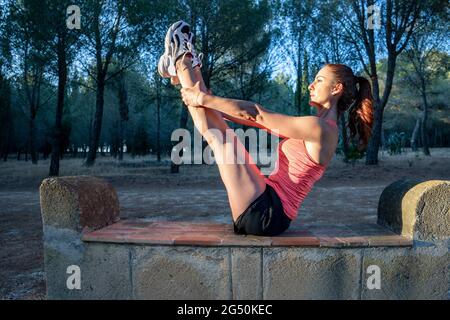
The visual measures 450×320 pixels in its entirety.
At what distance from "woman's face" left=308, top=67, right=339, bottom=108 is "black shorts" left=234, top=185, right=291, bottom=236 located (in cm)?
76

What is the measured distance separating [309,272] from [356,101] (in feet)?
4.20

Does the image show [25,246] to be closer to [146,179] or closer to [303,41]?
[146,179]

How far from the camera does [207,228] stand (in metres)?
2.61

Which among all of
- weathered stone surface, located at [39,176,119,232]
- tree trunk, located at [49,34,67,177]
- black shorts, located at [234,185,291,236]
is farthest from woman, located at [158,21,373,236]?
tree trunk, located at [49,34,67,177]

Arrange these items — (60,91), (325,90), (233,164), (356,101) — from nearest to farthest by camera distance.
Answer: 1. (233,164)
2. (325,90)
3. (356,101)
4. (60,91)

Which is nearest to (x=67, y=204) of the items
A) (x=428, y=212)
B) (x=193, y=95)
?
(x=193, y=95)

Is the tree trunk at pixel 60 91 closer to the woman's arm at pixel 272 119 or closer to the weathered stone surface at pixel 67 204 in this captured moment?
the weathered stone surface at pixel 67 204

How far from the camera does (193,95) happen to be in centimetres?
233

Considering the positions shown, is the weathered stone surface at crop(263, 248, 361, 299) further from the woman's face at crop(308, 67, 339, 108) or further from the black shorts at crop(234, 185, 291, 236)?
the woman's face at crop(308, 67, 339, 108)

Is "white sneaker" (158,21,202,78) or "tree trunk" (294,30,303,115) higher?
"tree trunk" (294,30,303,115)

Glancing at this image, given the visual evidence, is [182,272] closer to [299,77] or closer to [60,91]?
[60,91]

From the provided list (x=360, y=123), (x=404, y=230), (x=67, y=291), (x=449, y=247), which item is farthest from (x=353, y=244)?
(x=67, y=291)

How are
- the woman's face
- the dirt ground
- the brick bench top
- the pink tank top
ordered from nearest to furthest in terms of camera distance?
the brick bench top
the pink tank top
the woman's face
the dirt ground

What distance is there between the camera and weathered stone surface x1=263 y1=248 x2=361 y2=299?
2.20m
